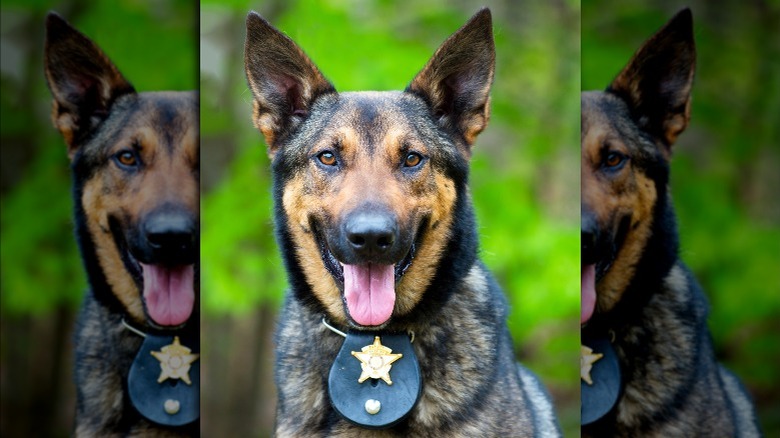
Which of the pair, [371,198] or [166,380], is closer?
[371,198]

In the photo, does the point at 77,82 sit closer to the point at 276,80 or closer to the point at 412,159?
the point at 276,80

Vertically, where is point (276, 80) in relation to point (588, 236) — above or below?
above

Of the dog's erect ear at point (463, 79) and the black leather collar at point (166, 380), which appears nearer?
the dog's erect ear at point (463, 79)

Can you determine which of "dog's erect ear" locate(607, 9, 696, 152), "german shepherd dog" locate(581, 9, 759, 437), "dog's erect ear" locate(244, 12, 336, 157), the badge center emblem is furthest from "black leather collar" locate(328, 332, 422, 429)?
"dog's erect ear" locate(607, 9, 696, 152)

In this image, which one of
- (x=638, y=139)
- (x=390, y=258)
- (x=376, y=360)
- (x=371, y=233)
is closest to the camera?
(x=371, y=233)

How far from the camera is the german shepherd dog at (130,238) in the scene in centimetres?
287

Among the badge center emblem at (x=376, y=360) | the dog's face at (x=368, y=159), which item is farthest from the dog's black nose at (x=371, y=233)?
the badge center emblem at (x=376, y=360)

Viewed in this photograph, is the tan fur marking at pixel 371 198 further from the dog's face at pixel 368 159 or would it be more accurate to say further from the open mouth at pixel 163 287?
the open mouth at pixel 163 287

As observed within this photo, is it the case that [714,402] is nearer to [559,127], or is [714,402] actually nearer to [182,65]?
[559,127]

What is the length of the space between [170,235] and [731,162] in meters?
2.50

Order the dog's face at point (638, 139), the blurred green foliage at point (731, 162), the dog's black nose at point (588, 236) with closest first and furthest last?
the dog's face at point (638, 139) < the dog's black nose at point (588, 236) < the blurred green foliage at point (731, 162)

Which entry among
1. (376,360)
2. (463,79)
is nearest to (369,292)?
(376,360)

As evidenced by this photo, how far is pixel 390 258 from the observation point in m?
2.36

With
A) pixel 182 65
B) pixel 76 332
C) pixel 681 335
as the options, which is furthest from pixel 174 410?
pixel 681 335
